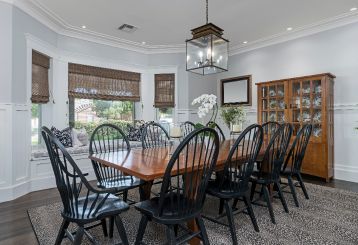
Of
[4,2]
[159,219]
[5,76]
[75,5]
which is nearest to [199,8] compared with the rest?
[75,5]

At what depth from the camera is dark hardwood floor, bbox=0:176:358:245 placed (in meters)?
2.13

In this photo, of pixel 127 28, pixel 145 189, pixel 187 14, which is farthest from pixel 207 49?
pixel 127 28

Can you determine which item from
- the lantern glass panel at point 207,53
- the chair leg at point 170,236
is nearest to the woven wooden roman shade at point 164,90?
the lantern glass panel at point 207,53

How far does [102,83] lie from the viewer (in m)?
4.91

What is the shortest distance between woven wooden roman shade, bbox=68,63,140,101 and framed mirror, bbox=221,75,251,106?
2185 mm

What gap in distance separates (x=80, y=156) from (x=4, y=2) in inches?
95.8

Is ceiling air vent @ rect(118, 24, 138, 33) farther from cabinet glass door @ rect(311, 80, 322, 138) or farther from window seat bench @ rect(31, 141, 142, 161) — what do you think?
cabinet glass door @ rect(311, 80, 322, 138)

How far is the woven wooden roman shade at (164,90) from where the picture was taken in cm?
554

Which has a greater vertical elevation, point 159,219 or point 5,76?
point 5,76

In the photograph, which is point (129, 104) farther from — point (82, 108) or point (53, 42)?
point (53, 42)

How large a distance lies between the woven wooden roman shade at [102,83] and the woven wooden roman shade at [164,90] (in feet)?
1.47

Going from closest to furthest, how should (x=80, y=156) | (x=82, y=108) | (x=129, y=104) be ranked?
(x=80, y=156)
(x=82, y=108)
(x=129, y=104)

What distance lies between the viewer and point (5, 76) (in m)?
3.13

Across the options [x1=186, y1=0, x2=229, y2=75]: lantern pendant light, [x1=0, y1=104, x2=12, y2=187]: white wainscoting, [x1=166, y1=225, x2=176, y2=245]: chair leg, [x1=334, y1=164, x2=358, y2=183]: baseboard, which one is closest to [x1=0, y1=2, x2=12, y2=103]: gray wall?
[x1=0, y1=104, x2=12, y2=187]: white wainscoting
